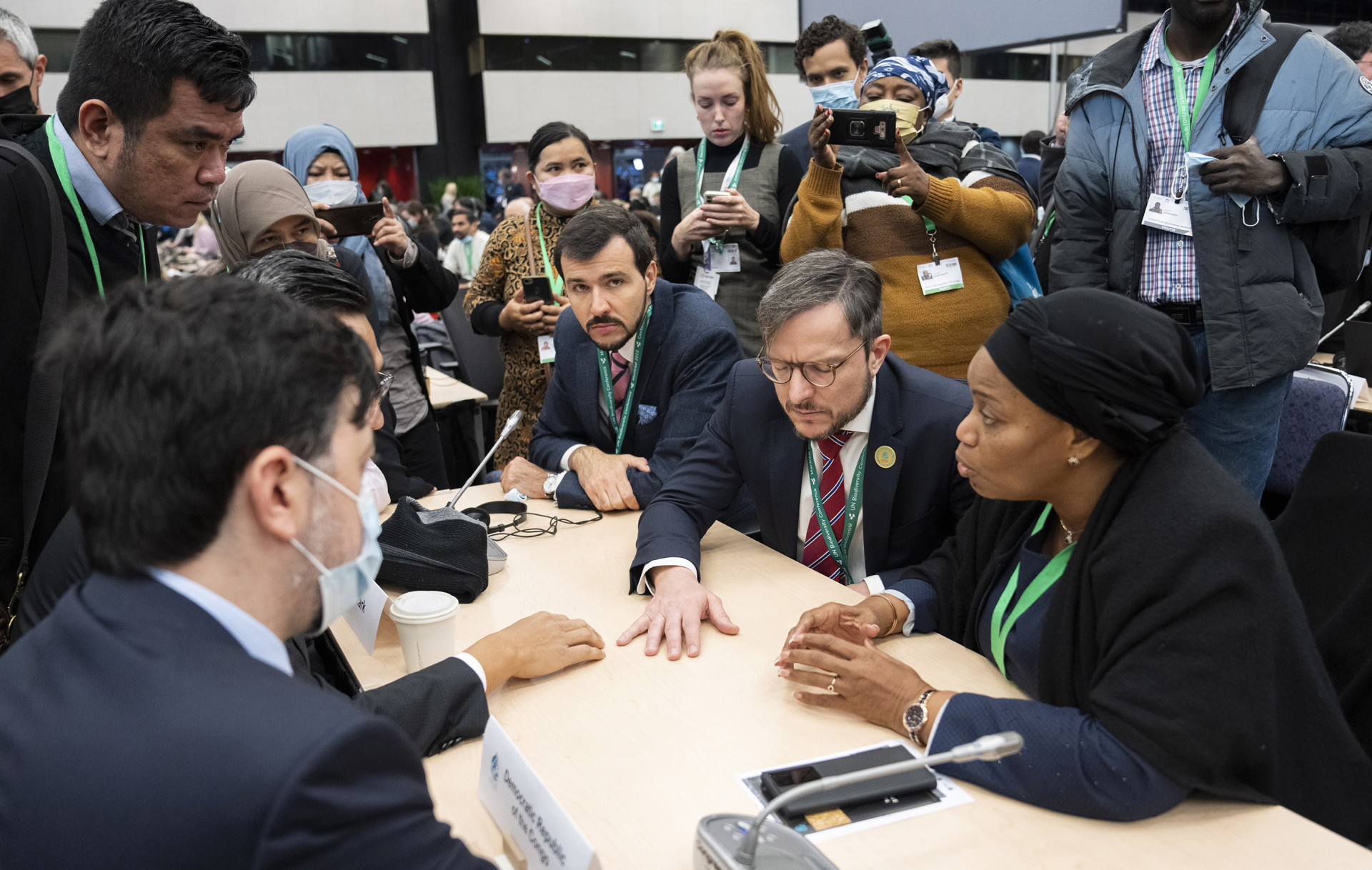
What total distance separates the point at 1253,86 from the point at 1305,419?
1114mm

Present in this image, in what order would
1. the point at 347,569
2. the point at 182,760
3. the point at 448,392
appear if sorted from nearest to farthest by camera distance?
the point at 182,760 < the point at 347,569 < the point at 448,392

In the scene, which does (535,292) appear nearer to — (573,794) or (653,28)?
(573,794)

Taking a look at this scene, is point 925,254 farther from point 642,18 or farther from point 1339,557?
point 642,18

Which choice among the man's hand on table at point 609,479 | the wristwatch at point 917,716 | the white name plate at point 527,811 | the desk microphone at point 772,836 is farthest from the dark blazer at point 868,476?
the desk microphone at point 772,836

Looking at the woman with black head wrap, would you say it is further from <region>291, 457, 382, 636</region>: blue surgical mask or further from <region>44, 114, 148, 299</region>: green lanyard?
<region>44, 114, 148, 299</region>: green lanyard

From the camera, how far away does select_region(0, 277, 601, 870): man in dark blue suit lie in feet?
2.31

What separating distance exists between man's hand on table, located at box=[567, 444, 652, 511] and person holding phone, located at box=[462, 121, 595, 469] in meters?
0.86

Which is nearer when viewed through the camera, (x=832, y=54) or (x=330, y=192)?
(x=832, y=54)

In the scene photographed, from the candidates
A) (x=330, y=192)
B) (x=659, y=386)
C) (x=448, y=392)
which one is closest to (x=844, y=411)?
(x=659, y=386)

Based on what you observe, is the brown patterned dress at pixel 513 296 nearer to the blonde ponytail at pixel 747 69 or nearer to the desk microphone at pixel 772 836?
the blonde ponytail at pixel 747 69

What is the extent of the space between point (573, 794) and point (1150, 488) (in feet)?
2.83

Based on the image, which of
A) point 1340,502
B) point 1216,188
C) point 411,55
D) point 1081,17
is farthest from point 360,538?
point 411,55

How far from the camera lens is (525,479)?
2580mm

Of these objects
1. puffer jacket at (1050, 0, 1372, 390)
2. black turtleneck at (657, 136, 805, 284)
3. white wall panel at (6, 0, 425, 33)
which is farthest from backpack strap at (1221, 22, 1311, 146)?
white wall panel at (6, 0, 425, 33)
